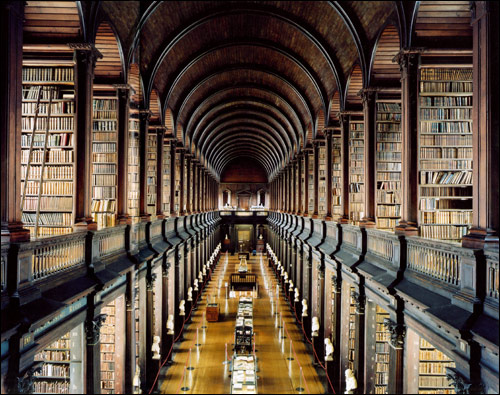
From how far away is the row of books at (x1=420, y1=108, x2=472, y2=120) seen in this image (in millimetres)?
6946

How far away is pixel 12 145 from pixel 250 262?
2664 centimetres

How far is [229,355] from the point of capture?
39.1ft

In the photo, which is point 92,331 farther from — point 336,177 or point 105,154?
point 336,177

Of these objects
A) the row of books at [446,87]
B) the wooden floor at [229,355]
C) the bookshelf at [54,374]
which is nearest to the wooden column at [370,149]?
the row of books at [446,87]

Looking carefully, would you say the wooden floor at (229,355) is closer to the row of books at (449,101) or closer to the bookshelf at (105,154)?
the bookshelf at (105,154)

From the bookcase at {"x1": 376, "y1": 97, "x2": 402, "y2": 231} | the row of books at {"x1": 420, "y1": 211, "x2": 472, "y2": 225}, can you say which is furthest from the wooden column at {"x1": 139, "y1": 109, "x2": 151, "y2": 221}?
the row of books at {"x1": 420, "y1": 211, "x2": 472, "y2": 225}

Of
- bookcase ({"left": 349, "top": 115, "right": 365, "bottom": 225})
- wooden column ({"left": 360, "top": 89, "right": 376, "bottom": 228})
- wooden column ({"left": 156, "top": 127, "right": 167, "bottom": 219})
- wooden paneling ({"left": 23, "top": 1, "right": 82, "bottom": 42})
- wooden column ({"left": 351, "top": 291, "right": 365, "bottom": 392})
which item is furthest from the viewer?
wooden column ({"left": 156, "top": 127, "right": 167, "bottom": 219})

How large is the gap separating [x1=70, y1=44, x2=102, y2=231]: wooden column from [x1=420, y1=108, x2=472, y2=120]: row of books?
575cm

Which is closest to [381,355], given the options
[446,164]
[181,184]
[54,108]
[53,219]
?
[446,164]

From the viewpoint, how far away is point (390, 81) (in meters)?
8.30

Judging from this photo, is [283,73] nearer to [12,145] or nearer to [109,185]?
[109,185]

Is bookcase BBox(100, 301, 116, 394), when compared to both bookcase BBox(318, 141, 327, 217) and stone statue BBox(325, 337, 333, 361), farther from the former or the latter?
bookcase BBox(318, 141, 327, 217)

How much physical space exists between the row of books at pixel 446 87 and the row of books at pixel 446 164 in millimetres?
1242

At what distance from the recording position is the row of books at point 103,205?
8555 mm
